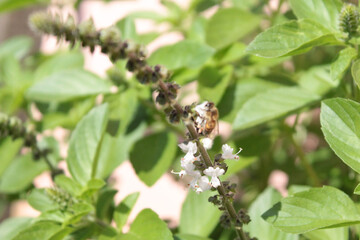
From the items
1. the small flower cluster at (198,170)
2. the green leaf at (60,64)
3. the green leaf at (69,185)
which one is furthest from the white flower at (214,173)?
the green leaf at (60,64)

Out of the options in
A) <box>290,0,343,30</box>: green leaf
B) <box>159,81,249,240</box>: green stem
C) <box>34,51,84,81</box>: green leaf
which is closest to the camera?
<box>159,81,249,240</box>: green stem

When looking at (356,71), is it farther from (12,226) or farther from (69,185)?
(12,226)

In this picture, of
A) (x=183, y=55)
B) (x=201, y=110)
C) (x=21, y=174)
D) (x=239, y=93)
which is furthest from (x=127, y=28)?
(x=201, y=110)

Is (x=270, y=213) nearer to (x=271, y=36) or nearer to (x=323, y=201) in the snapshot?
(x=323, y=201)

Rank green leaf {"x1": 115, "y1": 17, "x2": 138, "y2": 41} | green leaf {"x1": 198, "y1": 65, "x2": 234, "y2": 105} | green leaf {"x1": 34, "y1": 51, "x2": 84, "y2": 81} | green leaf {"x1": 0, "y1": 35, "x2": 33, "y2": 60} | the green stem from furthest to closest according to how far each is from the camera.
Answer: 1. green leaf {"x1": 0, "y1": 35, "x2": 33, "y2": 60}
2. green leaf {"x1": 34, "y1": 51, "x2": 84, "y2": 81}
3. green leaf {"x1": 115, "y1": 17, "x2": 138, "y2": 41}
4. green leaf {"x1": 198, "y1": 65, "x2": 234, "y2": 105}
5. the green stem

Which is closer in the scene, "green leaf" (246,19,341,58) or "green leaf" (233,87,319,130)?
"green leaf" (246,19,341,58)

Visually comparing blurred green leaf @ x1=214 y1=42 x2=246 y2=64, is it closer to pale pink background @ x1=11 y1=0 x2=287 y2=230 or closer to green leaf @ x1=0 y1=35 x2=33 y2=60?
pale pink background @ x1=11 y1=0 x2=287 y2=230

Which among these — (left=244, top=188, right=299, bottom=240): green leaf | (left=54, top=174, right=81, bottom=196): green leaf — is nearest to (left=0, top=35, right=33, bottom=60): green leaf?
(left=54, top=174, right=81, bottom=196): green leaf

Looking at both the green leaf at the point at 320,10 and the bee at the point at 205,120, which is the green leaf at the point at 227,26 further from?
the bee at the point at 205,120
